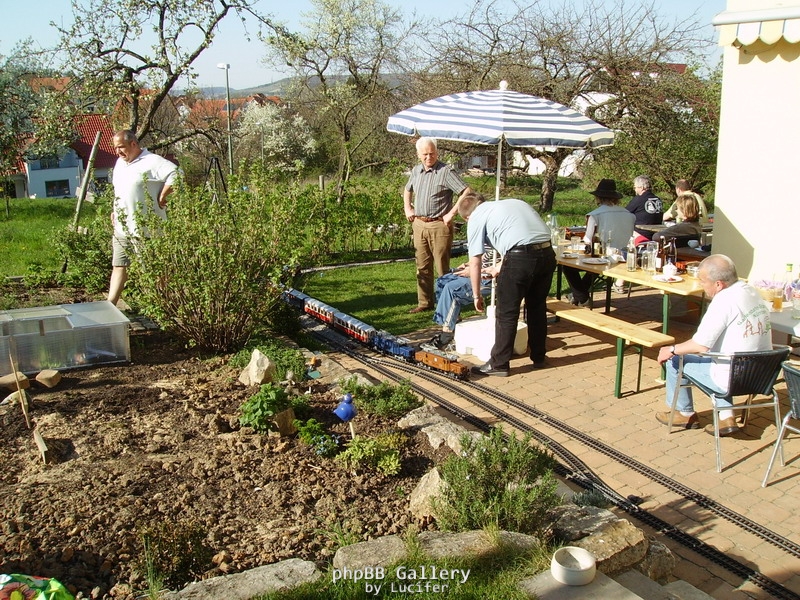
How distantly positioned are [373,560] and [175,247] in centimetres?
358

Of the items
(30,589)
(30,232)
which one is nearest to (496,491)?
(30,589)

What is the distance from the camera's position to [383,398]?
478 cm

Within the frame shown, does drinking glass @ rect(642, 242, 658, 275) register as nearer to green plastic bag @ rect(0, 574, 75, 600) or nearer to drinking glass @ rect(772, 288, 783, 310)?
drinking glass @ rect(772, 288, 783, 310)

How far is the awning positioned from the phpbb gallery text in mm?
5451

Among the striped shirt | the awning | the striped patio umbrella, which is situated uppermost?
the awning

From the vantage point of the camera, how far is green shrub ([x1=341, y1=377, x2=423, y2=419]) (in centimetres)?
466

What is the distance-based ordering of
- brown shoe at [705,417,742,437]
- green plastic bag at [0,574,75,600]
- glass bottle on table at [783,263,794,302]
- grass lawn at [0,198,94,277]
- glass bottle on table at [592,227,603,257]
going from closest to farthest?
green plastic bag at [0,574,75,600], brown shoe at [705,417,742,437], glass bottle on table at [783,263,794,302], glass bottle on table at [592,227,603,257], grass lawn at [0,198,94,277]

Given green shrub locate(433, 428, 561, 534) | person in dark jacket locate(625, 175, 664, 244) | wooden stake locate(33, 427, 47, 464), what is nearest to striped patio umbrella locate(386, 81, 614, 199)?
person in dark jacket locate(625, 175, 664, 244)

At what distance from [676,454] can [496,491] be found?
6.28ft

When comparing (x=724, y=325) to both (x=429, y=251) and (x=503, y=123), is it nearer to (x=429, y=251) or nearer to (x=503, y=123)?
(x=503, y=123)

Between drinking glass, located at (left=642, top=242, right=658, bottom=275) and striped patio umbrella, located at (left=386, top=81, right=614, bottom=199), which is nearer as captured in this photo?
striped patio umbrella, located at (left=386, top=81, right=614, bottom=199)

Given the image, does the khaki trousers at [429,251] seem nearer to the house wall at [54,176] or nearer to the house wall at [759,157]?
the house wall at [759,157]

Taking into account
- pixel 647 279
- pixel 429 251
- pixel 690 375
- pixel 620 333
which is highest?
pixel 429 251

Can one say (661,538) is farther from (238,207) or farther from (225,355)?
(238,207)
